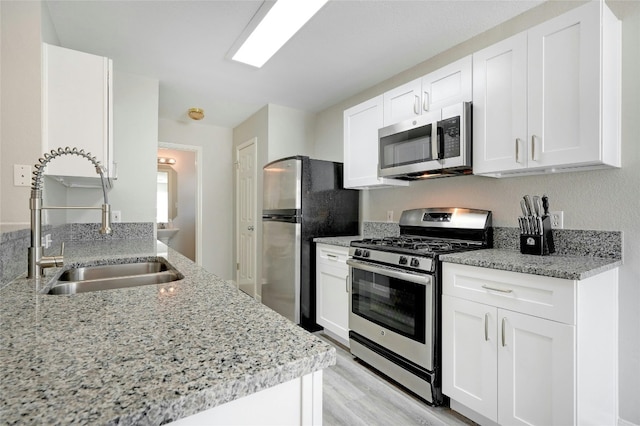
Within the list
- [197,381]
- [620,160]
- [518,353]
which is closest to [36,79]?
[197,381]

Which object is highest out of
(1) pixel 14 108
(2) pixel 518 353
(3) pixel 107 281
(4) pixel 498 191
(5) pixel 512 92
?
(5) pixel 512 92

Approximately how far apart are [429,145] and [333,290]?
144cm

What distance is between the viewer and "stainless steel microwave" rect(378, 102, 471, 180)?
2037mm

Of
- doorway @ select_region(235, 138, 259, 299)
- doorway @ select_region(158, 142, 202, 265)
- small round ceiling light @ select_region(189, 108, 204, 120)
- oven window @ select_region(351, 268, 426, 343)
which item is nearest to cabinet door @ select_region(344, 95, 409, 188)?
oven window @ select_region(351, 268, 426, 343)

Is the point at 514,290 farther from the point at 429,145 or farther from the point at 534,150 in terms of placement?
the point at 429,145

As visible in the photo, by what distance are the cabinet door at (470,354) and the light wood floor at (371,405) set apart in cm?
16

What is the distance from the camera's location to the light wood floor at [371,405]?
1.74 m

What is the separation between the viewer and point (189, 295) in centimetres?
92

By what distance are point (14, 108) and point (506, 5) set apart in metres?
2.93

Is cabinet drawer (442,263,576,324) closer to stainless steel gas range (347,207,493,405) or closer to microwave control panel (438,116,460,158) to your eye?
stainless steel gas range (347,207,493,405)

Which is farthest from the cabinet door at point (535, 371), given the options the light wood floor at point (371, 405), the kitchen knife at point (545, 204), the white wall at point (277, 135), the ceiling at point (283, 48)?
the white wall at point (277, 135)

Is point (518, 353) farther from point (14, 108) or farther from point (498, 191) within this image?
point (14, 108)

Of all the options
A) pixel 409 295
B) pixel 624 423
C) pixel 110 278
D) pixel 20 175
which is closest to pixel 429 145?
pixel 409 295

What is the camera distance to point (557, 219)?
75.1 inches
